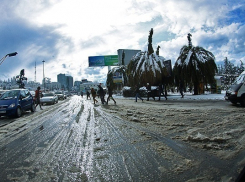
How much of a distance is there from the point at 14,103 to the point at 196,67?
19.7 metres

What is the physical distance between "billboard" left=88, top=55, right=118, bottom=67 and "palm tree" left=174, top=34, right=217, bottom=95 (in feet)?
71.9

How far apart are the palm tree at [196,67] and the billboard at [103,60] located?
21927 mm

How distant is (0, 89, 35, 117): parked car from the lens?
30.4ft

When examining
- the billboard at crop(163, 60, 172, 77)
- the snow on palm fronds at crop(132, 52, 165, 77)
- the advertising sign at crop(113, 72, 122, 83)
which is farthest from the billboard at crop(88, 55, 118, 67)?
the billboard at crop(163, 60, 172, 77)

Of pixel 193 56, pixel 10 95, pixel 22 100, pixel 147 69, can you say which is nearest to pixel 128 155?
pixel 22 100

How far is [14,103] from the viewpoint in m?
9.61

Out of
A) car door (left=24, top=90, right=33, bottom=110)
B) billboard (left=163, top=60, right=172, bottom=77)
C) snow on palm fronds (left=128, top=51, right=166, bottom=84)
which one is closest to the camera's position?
car door (left=24, top=90, right=33, bottom=110)

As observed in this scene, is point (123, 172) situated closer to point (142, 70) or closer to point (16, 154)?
point (16, 154)

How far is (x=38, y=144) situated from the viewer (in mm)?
4195

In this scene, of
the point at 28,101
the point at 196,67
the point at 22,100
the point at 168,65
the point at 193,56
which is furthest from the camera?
the point at 168,65

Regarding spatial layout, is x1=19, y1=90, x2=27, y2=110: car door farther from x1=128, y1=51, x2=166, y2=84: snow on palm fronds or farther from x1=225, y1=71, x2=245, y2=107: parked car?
x1=128, y1=51, x2=166, y2=84: snow on palm fronds

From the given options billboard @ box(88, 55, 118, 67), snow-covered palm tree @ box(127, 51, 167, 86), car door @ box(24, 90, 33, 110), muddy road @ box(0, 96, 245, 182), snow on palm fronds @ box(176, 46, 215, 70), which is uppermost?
billboard @ box(88, 55, 118, 67)

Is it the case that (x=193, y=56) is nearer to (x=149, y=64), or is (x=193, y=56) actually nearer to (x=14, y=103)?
(x=149, y=64)

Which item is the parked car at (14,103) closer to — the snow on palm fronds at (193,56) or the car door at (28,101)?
the car door at (28,101)
